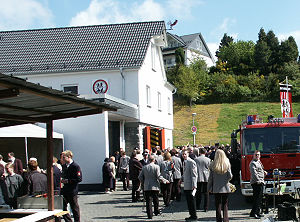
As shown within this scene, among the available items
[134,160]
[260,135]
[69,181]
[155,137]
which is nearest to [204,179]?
[260,135]

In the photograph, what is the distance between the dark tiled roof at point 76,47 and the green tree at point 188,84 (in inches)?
1450

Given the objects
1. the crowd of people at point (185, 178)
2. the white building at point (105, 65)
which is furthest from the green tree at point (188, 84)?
the crowd of people at point (185, 178)

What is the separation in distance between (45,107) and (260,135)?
301 inches

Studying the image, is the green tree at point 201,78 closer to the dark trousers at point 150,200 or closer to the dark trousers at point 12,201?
the dark trousers at point 150,200

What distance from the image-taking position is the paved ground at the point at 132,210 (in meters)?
11.4

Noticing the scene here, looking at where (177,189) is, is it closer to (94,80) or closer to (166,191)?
(166,191)

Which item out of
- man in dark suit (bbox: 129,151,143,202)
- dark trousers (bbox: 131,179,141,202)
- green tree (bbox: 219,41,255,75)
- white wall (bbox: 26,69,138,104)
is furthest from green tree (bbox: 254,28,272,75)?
dark trousers (bbox: 131,179,141,202)

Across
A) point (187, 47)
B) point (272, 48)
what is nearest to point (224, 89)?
point (272, 48)

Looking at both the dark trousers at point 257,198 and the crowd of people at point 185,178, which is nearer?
the crowd of people at point 185,178

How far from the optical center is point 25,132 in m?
16.8

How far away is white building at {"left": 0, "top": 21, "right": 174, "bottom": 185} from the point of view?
24.8 metres

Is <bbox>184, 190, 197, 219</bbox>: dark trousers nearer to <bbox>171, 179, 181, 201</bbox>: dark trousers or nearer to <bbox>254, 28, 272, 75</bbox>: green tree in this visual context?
<bbox>171, 179, 181, 201</bbox>: dark trousers

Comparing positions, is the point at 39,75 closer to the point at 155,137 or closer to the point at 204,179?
the point at 155,137

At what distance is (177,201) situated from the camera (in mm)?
15008
